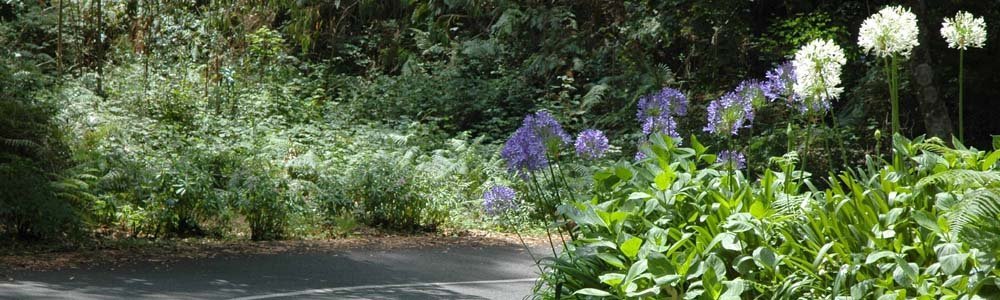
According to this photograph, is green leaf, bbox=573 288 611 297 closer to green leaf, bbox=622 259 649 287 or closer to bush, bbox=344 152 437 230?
green leaf, bbox=622 259 649 287

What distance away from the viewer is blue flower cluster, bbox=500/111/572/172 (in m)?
5.74

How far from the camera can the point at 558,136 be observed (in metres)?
5.71

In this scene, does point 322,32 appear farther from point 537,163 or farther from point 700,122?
point 537,163

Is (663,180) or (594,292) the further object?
(663,180)

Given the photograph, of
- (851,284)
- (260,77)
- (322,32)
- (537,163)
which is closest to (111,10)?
(260,77)

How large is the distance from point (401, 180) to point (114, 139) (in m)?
3.59

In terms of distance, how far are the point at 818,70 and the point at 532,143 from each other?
5.29 ft

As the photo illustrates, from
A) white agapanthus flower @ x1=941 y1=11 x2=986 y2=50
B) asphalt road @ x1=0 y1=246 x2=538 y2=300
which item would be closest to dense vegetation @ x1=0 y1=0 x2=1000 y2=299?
white agapanthus flower @ x1=941 y1=11 x2=986 y2=50

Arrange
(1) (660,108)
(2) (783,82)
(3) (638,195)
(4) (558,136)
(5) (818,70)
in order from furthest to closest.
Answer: (1) (660,108), (4) (558,136), (2) (783,82), (3) (638,195), (5) (818,70)

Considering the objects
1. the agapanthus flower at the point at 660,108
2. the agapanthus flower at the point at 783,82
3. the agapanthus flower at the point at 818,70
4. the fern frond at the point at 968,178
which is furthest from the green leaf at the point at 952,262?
the agapanthus flower at the point at 660,108

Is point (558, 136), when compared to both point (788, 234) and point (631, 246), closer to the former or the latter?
point (631, 246)

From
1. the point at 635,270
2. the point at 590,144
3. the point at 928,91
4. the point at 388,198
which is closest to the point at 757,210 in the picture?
the point at 635,270

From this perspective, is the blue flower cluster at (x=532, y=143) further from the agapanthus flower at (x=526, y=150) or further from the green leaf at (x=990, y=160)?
the green leaf at (x=990, y=160)

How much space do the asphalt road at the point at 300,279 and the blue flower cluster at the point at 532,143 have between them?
327 cm
